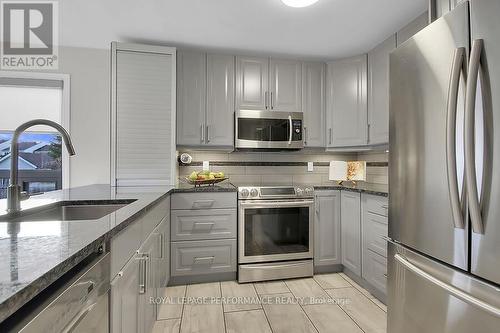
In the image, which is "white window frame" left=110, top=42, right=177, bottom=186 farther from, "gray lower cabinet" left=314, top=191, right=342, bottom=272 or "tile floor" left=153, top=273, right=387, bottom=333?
"gray lower cabinet" left=314, top=191, right=342, bottom=272

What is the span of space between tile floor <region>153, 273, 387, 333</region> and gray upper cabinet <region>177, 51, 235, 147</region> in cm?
142

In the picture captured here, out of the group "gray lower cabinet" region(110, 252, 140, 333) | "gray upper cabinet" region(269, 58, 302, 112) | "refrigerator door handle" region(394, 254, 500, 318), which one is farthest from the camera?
"gray upper cabinet" region(269, 58, 302, 112)

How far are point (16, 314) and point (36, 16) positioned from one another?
2.69 metres

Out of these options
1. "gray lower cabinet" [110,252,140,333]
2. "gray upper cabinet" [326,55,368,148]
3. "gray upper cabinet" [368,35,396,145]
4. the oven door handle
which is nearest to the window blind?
the oven door handle

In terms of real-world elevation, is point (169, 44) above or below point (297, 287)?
above

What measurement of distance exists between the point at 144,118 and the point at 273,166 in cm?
152

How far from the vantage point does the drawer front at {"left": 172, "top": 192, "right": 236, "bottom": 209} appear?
2457mm

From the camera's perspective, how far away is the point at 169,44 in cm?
265

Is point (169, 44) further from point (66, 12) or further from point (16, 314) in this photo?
point (16, 314)

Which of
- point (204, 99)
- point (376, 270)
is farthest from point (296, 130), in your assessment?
point (376, 270)

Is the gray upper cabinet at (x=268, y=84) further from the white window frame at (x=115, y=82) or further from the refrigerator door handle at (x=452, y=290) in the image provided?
the refrigerator door handle at (x=452, y=290)

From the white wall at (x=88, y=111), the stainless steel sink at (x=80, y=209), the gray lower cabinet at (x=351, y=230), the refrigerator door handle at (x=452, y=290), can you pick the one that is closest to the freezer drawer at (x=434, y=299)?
the refrigerator door handle at (x=452, y=290)

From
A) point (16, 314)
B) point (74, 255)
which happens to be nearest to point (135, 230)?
point (74, 255)

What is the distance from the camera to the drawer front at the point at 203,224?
8.07ft
